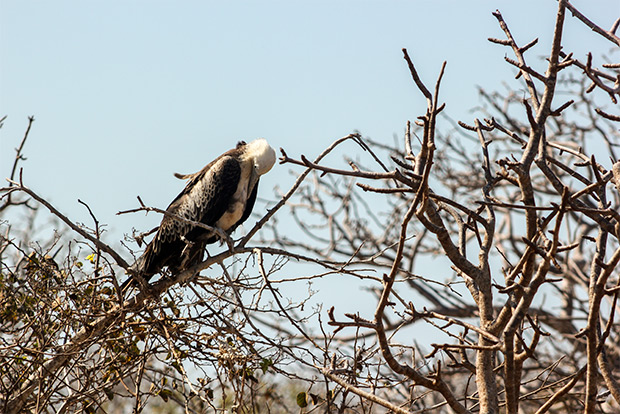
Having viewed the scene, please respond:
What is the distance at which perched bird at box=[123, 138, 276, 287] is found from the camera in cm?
552

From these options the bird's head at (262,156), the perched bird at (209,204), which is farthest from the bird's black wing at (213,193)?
the bird's head at (262,156)

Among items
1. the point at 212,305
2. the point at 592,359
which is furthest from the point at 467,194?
the point at 592,359

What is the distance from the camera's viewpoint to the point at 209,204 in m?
5.76

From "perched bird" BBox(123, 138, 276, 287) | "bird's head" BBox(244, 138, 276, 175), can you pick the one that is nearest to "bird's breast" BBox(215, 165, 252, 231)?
"perched bird" BBox(123, 138, 276, 287)

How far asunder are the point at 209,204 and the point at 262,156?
1.71 feet

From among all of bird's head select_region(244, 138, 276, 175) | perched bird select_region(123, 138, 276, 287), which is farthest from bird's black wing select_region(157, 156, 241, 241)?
bird's head select_region(244, 138, 276, 175)

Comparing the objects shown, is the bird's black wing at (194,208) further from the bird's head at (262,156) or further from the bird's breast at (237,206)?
the bird's head at (262,156)

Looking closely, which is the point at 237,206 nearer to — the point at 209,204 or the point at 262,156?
the point at 209,204

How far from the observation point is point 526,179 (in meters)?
3.11

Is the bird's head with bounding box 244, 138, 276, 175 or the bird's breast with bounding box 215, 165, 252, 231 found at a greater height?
the bird's head with bounding box 244, 138, 276, 175

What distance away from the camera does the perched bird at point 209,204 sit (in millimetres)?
5520

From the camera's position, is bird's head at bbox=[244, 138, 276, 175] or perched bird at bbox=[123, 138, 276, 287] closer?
perched bird at bbox=[123, 138, 276, 287]

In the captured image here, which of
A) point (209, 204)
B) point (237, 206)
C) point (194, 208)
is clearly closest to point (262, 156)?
point (237, 206)

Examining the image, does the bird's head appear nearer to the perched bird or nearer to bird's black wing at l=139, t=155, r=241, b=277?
the perched bird
